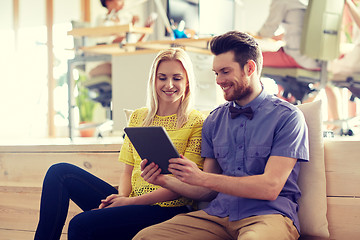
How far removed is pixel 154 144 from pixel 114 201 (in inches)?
16.3

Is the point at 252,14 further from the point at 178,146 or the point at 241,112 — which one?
the point at 241,112

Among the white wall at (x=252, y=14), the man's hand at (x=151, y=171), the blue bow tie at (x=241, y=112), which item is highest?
the white wall at (x=252, y=14)

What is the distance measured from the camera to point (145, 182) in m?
1.86

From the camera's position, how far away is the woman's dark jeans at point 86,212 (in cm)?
165

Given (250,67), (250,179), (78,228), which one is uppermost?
(250,67)

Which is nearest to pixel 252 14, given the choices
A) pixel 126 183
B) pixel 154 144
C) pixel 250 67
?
pixel 126 183

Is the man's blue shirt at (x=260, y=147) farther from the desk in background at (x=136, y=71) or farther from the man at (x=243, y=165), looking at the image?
the desk in background at (x=136, y=71)

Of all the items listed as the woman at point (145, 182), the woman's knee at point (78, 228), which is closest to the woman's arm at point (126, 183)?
the woman at point (145, 182)

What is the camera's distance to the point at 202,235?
1.56 metres

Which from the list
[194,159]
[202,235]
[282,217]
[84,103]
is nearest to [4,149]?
[194,159]

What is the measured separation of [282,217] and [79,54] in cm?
278

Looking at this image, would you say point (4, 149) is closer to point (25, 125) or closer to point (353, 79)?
point (353, 79)

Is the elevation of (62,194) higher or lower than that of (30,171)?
higher

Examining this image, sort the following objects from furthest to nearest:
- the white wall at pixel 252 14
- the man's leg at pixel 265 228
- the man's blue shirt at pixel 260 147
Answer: the white wall at pixel 252 14
the man's blue shirt at pixel 260 147
the man's leg at pixel 265 228
